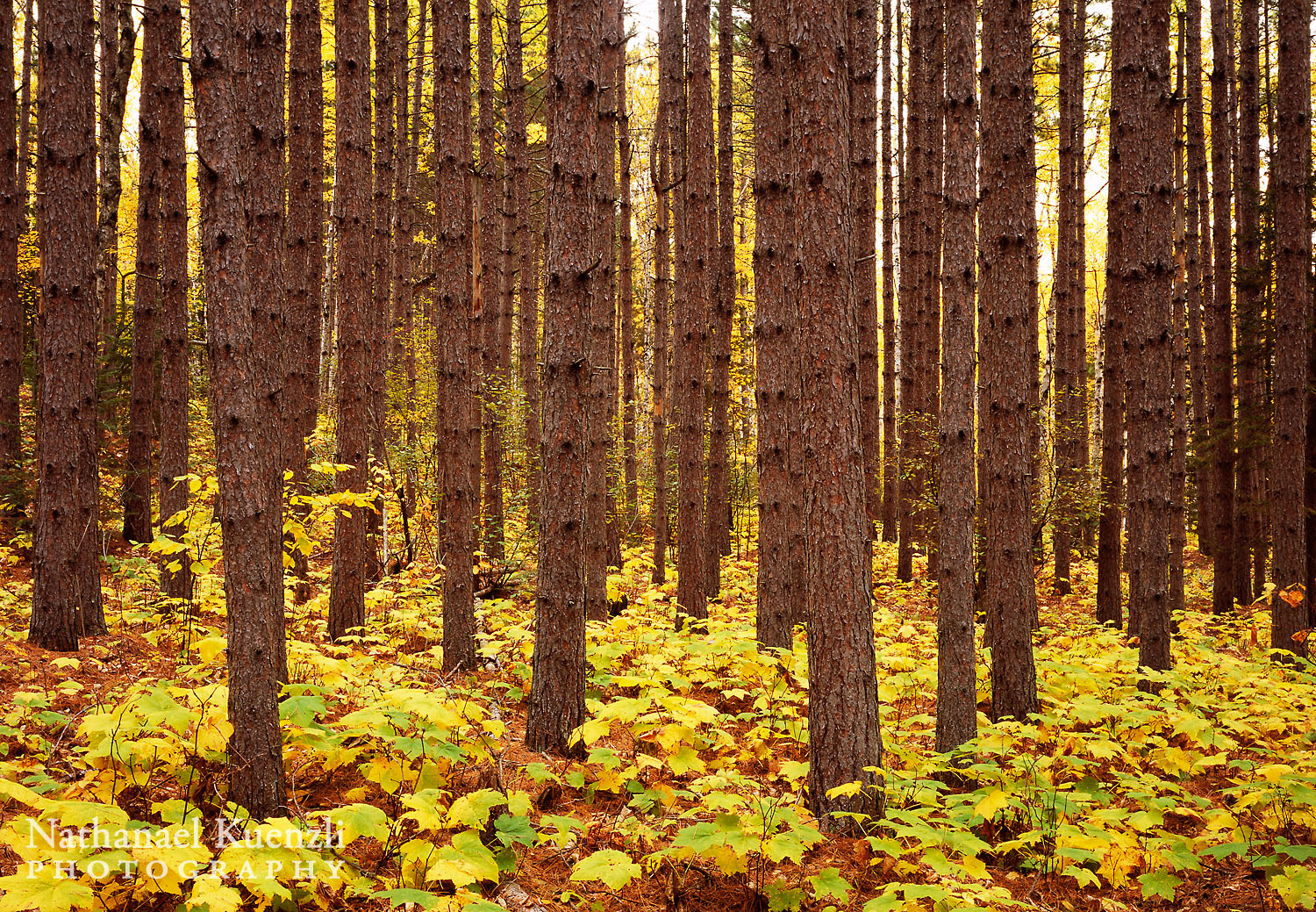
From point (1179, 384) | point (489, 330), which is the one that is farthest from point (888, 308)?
point (489, 330)

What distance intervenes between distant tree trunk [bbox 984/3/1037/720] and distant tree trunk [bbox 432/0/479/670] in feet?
13.9

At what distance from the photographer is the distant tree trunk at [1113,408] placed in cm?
825

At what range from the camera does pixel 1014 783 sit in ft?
15.2

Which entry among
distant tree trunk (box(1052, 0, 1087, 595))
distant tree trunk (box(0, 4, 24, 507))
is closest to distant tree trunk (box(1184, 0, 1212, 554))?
distant tree trunk (box(1052, 0, 1087, 595))

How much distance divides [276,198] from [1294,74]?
10.1 metres

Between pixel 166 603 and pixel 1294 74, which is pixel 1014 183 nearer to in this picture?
pixel 1294 74

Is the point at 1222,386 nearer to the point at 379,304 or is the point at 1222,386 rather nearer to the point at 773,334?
the point at 773,334

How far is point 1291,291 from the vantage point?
8.08 metres

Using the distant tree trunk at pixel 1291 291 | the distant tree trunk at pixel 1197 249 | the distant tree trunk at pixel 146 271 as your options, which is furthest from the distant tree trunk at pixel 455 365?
the distant tree trunk at pixel 1197 249

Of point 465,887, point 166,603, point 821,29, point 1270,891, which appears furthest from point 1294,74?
point 166,603

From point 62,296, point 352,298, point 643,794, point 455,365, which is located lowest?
point 643,794

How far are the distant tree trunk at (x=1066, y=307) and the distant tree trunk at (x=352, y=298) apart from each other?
34.5 feet

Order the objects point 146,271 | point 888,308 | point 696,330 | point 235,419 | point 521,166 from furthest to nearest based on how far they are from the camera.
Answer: point 888,308, point 521,166, point 696,330, point 146,271, point 235,419

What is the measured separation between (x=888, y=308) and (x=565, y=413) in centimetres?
1396
